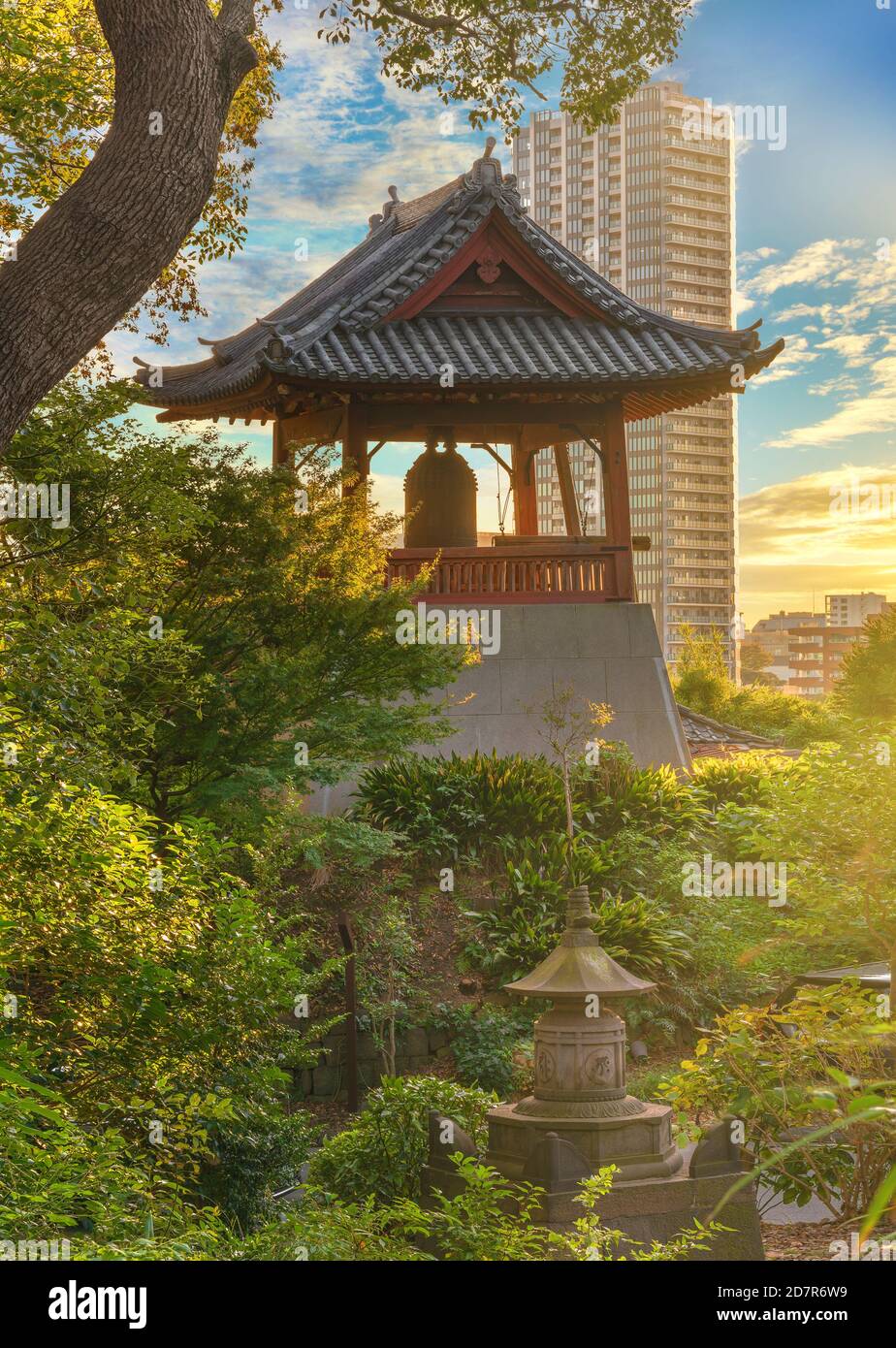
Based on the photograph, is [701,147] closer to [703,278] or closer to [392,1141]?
[703,278]

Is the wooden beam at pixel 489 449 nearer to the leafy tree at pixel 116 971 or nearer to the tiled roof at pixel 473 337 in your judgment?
the tiled roof at pixel 473 337

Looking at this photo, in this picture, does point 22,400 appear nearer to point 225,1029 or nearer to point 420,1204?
point 225,1029

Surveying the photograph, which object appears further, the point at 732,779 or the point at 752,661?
the point at 752,661

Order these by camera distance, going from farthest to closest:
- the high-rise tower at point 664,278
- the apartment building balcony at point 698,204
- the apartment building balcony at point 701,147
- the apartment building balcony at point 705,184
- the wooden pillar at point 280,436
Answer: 1. the apartment building balcony at point 698,204
2. the apartment building balcony at point 705,184
3. the high-rise tower at point 664,278
4. the apartment building balcony at point 701,147
5. the wooden pillar at point 280,436

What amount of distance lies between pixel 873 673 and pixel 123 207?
26.2 m

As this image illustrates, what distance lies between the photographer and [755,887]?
604 inches

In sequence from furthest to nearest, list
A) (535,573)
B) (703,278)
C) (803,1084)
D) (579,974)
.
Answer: (703,278), (535,573), (579,974), (803,1084)

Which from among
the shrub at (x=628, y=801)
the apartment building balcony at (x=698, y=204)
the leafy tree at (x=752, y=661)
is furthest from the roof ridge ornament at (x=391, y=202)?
the leafy tree at (x=752, y=661)

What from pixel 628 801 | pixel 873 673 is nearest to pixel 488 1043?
pixel 628 801

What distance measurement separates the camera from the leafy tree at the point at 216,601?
8789 millimetres

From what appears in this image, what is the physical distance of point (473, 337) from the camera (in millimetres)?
18078

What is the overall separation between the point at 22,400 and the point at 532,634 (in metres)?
12.1

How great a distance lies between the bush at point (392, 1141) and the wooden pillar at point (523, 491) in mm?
12781

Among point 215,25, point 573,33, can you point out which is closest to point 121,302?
point 215,25
